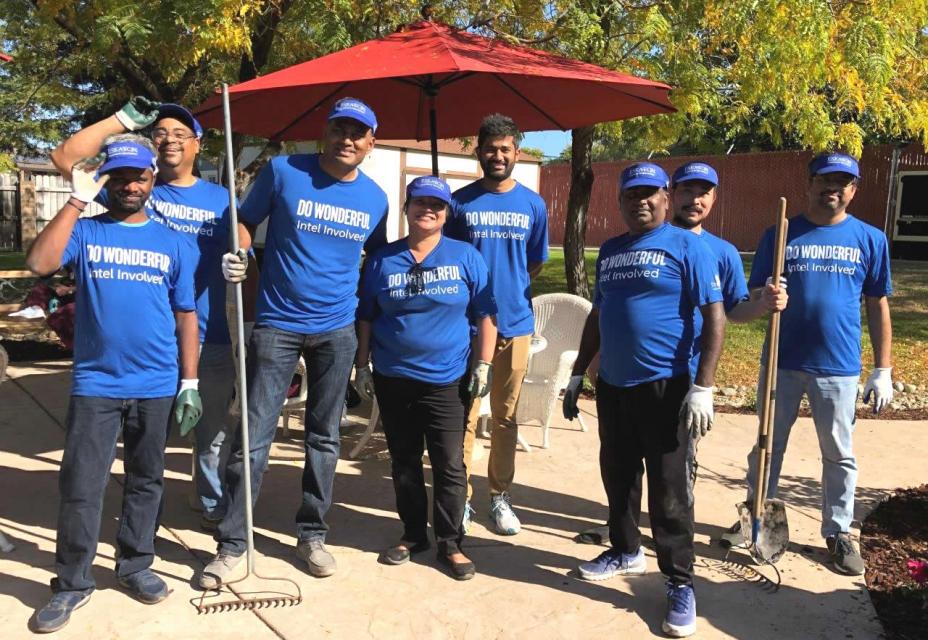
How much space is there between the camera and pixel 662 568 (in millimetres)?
3408

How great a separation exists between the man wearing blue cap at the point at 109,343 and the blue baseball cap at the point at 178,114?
0.49 metres

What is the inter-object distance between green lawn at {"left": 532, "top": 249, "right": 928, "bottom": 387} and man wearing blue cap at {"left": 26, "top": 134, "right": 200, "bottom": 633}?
6.08 metres

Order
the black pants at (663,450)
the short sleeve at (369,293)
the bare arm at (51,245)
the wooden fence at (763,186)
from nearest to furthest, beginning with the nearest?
1. the bare arm at (51,245)
2. the black pants at (663,450)
3. the short sleeve at (369,293)
4. the wooden fence at (763,186)

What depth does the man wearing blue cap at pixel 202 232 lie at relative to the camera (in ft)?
12.4

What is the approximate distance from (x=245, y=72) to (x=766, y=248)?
5.87 metres

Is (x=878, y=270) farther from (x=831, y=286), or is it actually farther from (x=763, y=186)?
(x=763, y=186)

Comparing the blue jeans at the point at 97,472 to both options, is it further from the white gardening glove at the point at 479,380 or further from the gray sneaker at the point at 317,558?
the white gardening glove at the point at 479,380

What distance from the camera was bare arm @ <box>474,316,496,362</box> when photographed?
12.9 feet

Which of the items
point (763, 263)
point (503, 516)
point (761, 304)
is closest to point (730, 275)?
point (761, 304)

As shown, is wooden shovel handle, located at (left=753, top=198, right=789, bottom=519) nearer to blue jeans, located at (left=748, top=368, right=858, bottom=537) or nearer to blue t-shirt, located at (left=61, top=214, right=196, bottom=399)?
blue jeans, located at (left=748, top=368, right=858, bottom=537)

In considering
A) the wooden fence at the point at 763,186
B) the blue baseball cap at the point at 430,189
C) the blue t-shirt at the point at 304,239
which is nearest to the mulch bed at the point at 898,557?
the blue baseball cap at the point at 430,189

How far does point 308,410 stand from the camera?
3.86m

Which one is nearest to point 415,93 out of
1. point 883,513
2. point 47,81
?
point 883,513

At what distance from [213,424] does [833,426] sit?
3121mm
